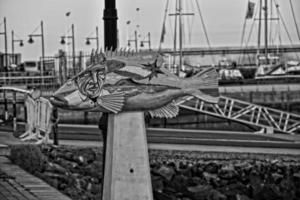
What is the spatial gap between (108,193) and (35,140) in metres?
13.8

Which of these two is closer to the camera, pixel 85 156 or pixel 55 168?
pixel 55 168

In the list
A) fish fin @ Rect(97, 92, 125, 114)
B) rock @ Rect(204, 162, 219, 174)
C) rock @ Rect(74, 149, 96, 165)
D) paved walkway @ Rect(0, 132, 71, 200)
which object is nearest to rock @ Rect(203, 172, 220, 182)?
rock @ Rect(204, 162, 219, 174)

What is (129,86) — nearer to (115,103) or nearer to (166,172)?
(115,103)

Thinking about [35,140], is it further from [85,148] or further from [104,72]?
[104,72]

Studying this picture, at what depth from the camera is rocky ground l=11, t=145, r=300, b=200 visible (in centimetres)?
1598

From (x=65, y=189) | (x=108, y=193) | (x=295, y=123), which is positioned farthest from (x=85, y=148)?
(x=295, y=123)

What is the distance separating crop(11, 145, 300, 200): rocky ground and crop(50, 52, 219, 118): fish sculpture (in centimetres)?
659

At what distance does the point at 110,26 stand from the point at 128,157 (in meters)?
1.37

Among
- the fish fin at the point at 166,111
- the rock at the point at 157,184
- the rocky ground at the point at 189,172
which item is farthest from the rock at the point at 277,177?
the fish fin at the point at 166,111

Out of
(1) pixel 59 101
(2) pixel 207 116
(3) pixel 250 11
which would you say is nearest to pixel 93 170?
(1) pixel 59 101

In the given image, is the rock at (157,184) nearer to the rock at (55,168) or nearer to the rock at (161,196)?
the rock at (161,196)

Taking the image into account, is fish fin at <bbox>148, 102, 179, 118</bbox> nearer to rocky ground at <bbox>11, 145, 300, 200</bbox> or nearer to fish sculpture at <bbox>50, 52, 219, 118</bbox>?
fish sculpture at <bbox>50, 52, 219, 118</bbox>

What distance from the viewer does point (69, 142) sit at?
76.9 ft

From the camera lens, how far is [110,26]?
333 inches
